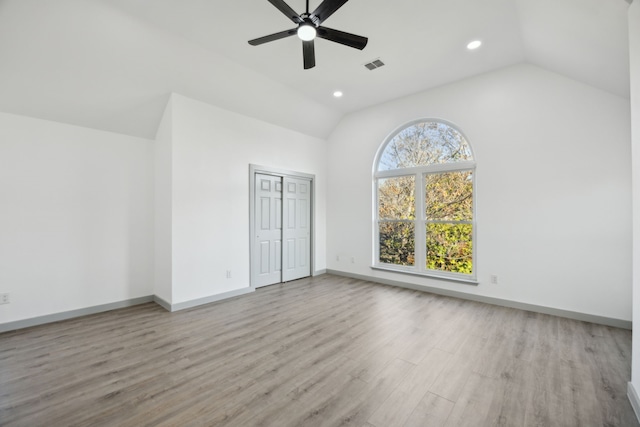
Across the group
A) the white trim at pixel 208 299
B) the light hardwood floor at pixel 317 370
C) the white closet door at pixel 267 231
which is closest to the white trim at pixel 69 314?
the light hardwood floor at pixel 317 370

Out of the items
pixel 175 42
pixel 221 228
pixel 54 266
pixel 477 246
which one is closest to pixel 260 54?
→ pixel 175 42

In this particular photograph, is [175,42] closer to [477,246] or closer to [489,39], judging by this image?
[489,39]

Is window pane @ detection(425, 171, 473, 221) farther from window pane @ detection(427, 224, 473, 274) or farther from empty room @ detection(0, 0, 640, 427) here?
window pane @ detection(427, 224, 473, 274)

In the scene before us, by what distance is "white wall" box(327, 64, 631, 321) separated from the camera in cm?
319

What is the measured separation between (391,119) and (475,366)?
13.4 ft

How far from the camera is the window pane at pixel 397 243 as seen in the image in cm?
490

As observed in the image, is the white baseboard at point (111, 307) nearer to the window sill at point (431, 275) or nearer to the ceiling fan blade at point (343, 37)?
the window sill at point (431, 275)

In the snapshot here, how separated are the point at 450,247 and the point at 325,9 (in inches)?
150

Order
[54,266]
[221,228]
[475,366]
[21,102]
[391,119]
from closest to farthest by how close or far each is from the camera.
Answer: [475,366] → [21,102] → [54,266] → [221,228] → [391,119]

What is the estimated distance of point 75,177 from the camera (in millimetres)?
3551

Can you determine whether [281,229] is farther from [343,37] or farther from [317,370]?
[343,37]

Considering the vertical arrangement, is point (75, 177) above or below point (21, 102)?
below

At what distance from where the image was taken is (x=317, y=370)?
2291mm

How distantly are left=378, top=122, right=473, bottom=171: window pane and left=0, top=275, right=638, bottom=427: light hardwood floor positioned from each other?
2.48 meters
